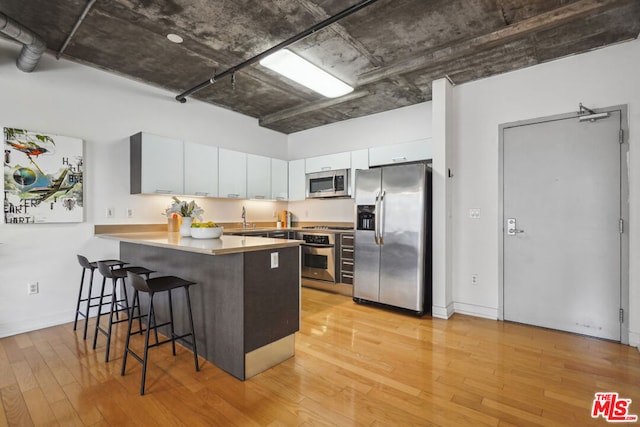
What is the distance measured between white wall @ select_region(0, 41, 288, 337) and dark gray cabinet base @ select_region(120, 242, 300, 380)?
1.60 meters

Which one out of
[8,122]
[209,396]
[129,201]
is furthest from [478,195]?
[8,122]

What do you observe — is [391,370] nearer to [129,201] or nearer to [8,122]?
[129,201]

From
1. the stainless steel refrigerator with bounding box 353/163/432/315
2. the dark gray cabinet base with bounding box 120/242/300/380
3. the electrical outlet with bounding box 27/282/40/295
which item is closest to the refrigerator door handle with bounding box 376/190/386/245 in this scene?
the stainless steel refrigerator with bounding box 353/163/432/315

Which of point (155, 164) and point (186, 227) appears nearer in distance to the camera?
point (186, 227)

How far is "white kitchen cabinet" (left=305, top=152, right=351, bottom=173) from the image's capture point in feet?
16.6

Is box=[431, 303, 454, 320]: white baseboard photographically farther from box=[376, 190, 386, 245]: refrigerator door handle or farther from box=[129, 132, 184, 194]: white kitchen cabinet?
box=[129, 132, 184, 194]: white kitchen cabinet

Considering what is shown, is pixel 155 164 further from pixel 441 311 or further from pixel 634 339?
pixel 634 339

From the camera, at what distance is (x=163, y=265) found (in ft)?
10.1

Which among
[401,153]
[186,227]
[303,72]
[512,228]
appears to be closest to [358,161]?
[401,153]

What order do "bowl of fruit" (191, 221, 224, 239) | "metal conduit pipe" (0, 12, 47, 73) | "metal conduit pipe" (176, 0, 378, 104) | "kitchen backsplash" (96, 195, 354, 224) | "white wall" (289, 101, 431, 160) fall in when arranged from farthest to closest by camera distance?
"white wall" (289, 101, 431, 160), "kitchen backsplash" (96, 195, 354, 224), "bowl of fruit" (191, 221, 224, 239), "metal conduit pipe" (0, 12, 47, 73), "metal conduit pipe" (176, 0, 378, 104)

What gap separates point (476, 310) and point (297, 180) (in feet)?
11.5

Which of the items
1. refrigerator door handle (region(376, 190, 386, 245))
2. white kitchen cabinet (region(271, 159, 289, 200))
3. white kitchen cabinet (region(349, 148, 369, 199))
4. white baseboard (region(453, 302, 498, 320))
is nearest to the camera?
white baseboard (region(453, 302, 498, 320))

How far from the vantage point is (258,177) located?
Result: 5.26m

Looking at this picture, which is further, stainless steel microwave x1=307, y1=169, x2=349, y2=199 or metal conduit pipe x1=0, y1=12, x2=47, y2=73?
stainless steel microwave x1=307, y1=169, x2=349, y2=199
